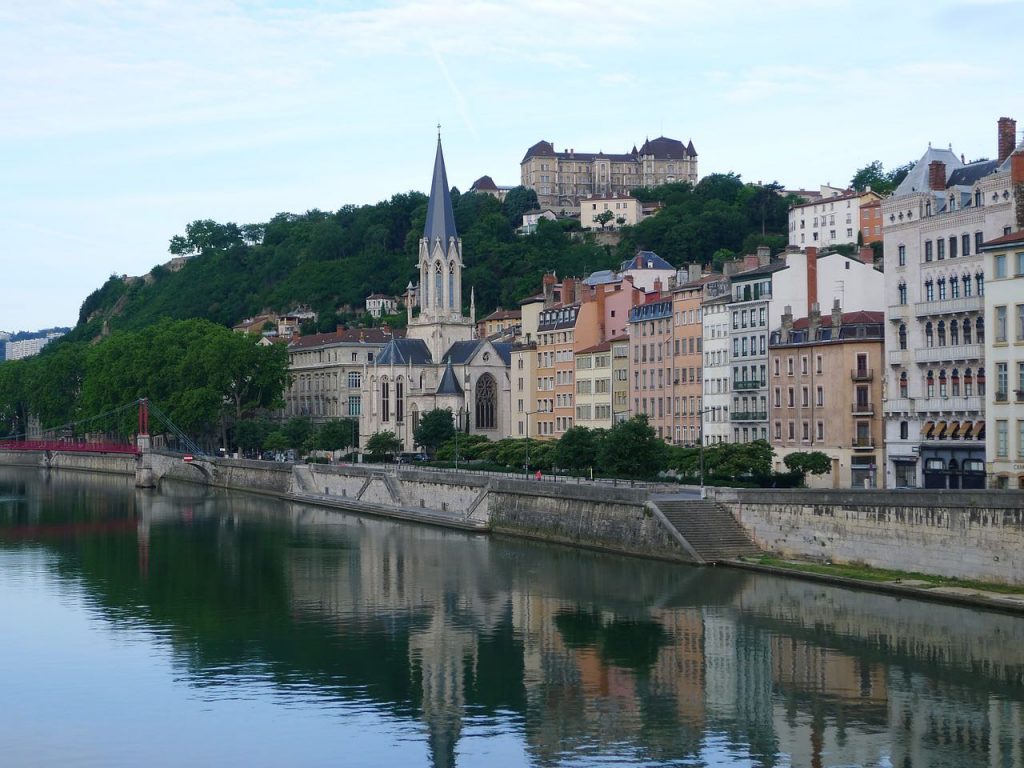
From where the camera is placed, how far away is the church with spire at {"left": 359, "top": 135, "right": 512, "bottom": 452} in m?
117

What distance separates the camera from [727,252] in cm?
13875

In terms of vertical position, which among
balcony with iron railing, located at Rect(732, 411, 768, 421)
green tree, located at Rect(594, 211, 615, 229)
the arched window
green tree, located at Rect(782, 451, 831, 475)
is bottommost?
green tree, located at Rect(782, 451, 831, 475)

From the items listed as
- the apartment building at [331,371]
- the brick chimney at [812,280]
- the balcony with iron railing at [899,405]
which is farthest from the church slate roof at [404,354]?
the balcony with iron railing at [899,405]

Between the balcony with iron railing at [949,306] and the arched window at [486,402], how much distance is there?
2282 inches

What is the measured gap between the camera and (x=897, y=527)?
48.8 meters

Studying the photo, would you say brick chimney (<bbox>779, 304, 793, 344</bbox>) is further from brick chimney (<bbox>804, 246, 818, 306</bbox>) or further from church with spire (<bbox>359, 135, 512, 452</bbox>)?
church with spire (<bbox>359, 135, 512, 452</bbox>)

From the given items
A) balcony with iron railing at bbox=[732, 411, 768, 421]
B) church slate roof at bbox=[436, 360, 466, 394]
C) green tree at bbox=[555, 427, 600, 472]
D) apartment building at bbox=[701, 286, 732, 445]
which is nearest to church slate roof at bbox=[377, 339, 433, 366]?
church slate roof at bbox=[436, 360, 466, 394]

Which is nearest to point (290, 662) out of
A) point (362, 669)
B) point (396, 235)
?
point (362, 669)

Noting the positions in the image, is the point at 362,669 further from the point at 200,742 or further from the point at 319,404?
the point at 319,404

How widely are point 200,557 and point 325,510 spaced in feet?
80.4

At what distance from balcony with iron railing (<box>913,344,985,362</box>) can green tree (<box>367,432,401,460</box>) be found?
5488 cm

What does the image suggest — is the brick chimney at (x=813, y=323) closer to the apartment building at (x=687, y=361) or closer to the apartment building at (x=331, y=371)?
the apartment building at (x=687, y=361)

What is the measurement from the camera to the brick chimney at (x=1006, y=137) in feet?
203

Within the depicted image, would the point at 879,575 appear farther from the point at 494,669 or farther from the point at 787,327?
the point at 787,327
